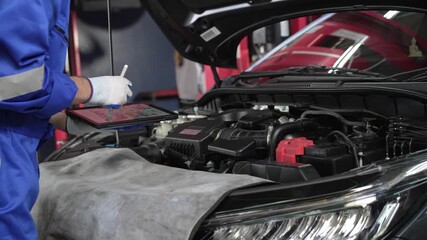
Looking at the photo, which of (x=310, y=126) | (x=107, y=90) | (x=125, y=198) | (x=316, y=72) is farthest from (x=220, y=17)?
(x=125, y=198)

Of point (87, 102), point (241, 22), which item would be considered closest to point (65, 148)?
point (87, 102)

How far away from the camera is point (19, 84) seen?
1200 mm

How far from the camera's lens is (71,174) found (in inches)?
65.1

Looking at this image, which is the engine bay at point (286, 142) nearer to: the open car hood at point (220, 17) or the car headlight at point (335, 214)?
the car headlight at point (335, 214)

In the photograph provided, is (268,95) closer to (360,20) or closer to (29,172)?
(360,20)

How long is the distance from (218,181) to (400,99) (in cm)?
71

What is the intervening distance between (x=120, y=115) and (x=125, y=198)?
0.40m

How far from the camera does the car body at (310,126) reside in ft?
3.89

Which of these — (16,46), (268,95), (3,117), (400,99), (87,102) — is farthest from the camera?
(268,95)

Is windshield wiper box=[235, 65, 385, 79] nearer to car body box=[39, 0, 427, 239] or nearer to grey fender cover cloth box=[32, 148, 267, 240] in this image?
car body box=[39, 0, 427, 239]

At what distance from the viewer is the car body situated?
1186 millimetres

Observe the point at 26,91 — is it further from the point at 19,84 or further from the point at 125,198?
the point at 125,198

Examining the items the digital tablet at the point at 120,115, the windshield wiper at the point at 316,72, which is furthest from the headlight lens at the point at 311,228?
the windshield wiper at the point at 316,72

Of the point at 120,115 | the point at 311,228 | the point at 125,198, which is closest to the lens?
the point at 311,228
